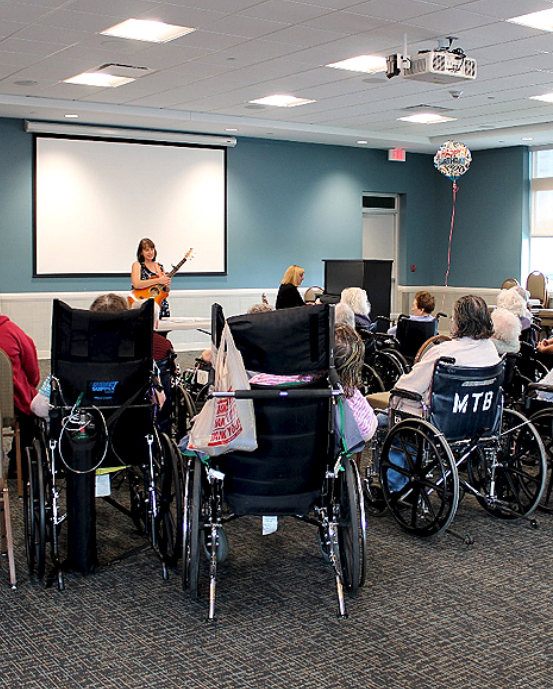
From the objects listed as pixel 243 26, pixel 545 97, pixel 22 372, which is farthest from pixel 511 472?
pixel 545 97

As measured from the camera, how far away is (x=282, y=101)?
32.5 feet

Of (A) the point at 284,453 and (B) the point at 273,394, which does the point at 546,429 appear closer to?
(A) the point at 284,453

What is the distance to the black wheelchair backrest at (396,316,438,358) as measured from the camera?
22.7 ft

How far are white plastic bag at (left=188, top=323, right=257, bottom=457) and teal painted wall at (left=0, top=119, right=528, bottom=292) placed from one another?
27.0 feet

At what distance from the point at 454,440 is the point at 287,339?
135cm

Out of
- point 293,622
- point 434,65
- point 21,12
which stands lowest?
point 293,622

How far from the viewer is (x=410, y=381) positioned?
4.33 meters

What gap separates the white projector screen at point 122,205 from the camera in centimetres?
1095

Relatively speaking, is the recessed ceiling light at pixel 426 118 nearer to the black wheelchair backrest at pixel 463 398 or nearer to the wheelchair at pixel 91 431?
the black wheelchair backrest at pixel 463 398

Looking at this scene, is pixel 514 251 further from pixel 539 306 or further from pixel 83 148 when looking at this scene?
pixel 83 148

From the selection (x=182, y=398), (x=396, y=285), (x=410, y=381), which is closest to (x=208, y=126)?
(x=396, y=285)

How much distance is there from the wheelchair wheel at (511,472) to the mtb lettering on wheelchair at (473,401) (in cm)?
22

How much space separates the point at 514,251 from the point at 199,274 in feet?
16.6

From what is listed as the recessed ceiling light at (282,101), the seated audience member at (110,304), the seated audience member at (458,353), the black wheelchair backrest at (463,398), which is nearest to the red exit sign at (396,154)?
the recessed ceiling light at (282,101)
